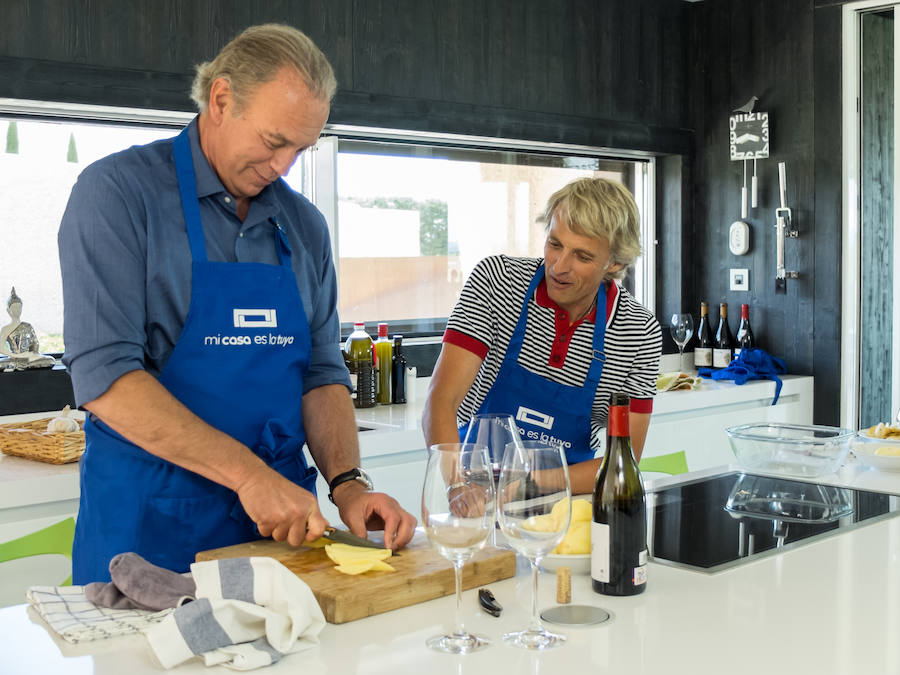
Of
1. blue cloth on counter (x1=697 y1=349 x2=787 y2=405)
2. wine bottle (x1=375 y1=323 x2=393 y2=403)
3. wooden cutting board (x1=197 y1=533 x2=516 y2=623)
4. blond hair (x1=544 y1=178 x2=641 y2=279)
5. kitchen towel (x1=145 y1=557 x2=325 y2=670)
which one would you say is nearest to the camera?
kitchen towel (x1=145 y1=557 x2=325 y2=670)

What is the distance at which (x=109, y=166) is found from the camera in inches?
62.6

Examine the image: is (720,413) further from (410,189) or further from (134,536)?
(134,536)

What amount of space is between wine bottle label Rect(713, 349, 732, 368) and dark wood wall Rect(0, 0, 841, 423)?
21 cm

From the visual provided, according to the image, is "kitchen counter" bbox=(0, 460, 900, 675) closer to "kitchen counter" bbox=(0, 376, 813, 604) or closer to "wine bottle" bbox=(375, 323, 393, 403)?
"kitchen counter" bbox=(0, 376, 813, 604)

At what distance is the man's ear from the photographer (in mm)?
1597

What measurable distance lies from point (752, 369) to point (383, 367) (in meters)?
1.69

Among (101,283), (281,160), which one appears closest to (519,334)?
(281,160)

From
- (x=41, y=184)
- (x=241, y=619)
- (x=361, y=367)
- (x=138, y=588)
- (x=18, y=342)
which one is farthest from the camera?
(x=361, y=367)

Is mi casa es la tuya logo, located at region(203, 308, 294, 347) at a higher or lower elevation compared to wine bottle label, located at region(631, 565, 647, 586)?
higher

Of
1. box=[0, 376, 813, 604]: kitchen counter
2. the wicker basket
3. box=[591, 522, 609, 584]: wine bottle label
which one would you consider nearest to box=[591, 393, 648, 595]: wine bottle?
box=[591, 522, 609, 584]: wine bottle label

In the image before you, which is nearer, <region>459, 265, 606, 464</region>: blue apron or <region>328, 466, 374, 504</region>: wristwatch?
<region>328, 466, 374, 504</region>: wristwatch

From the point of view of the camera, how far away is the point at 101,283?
1506mm

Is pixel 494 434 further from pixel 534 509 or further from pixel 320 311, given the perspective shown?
pixel 320 311

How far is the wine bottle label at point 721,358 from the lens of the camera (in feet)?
14.5
